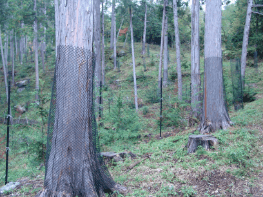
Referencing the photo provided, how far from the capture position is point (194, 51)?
10.1 metres

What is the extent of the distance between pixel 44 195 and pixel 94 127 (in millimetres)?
1166

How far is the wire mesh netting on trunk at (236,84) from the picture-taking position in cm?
972

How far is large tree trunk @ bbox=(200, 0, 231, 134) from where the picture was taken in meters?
6.09

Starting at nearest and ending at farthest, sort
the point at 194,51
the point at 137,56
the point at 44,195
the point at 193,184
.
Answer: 1. the point at 44,195
2. the point at 193,184
3. the point at 194,51
4. the point at 137,56

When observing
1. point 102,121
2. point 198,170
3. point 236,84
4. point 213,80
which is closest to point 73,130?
point 198,170

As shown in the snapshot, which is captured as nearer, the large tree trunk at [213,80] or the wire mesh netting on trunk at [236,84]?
the large tree trunk at [213,80]

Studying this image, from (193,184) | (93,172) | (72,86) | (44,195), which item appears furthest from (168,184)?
(72,86)

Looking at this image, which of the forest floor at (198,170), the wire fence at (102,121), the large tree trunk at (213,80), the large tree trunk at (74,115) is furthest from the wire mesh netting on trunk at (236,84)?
the large tree trunk at (74,115)

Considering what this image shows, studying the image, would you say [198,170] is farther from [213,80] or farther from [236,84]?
[236,84]

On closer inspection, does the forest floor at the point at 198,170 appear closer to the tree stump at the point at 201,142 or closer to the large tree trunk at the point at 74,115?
the tree stump at the point at 201,142

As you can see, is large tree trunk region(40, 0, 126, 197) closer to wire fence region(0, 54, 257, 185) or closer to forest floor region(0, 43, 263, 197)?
wire fence region(0, 54, 257, 185)

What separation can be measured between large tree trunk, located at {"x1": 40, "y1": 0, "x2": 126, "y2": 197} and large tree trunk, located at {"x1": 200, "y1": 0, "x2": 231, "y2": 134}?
3.99m

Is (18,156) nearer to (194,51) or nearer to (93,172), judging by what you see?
(93,172)

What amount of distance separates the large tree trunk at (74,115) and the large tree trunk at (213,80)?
13.1 ft
